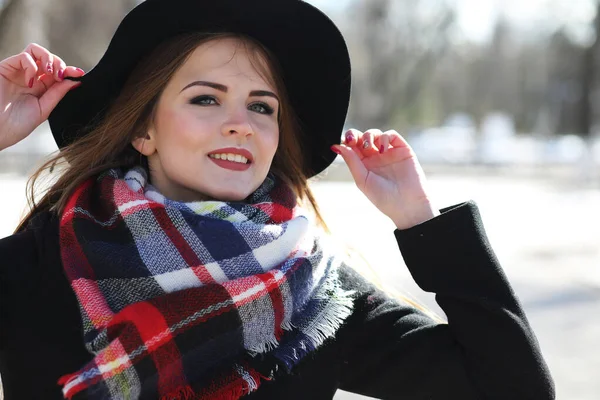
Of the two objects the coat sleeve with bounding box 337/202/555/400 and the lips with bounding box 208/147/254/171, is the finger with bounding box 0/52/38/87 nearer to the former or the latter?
the lips with bounding box 208/147/254/171

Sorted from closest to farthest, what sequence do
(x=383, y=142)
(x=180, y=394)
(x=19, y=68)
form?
(x=180, y=394), (x=19, y=68), (x=383, y=142)

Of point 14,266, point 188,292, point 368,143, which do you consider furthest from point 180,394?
point 368,143

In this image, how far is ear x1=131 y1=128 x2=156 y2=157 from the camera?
2.31m

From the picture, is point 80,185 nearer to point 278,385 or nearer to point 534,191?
point 278,385

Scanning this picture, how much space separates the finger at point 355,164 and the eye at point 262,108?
28cm

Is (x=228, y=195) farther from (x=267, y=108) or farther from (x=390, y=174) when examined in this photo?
(x=390, y=174)

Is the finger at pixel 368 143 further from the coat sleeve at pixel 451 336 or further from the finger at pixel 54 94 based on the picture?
the finger at pixel 54 94

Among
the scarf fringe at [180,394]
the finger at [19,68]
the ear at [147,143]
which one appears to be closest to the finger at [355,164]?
the ear at [147,143]

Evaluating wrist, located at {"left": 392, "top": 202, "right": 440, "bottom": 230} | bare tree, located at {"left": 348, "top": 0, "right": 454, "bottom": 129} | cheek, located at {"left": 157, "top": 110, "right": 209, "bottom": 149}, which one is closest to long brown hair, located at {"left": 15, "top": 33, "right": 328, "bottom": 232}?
cheek, located at {"left": 157, "top": 110, "right": 209, "bottom": 149}

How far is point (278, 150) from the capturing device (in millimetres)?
2570

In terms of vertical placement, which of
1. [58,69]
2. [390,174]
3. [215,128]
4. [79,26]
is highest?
[58,69]

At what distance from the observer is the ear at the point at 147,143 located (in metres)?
2.31

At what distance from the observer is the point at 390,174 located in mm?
2363

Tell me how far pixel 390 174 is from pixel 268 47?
1.80ft
